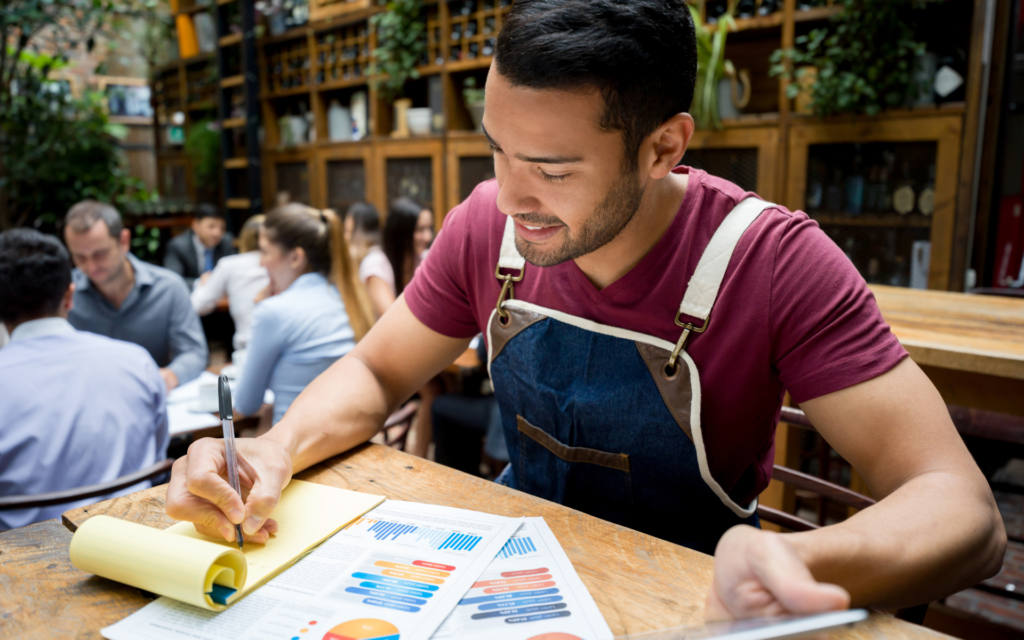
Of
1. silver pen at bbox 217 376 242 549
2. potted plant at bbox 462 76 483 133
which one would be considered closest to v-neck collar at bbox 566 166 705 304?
silver pen at bbox 217 376 242 549

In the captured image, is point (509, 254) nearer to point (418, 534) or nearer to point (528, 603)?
point (418, 534)

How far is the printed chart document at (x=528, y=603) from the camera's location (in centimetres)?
67

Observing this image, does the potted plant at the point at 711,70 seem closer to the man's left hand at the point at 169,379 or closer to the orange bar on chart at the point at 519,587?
the man's left hand at the point at 169,379

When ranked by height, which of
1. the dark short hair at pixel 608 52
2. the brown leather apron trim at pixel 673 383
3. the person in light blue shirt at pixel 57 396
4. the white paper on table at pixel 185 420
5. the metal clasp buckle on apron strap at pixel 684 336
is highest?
the dark short hair at pixel 608 52

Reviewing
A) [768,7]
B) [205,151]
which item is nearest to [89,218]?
[768,7]

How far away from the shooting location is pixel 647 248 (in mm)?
1140

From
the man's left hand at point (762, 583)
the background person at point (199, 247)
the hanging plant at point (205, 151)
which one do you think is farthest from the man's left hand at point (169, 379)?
the hanging plant at point (205, 151)

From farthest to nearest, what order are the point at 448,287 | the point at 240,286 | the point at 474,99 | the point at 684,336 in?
1. the point at 474,99
2. the point at 240,286
3. the point at 448,287
4. the point at 684,336

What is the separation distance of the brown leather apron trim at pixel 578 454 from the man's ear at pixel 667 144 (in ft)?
1.49

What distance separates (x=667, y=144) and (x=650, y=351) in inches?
12.7

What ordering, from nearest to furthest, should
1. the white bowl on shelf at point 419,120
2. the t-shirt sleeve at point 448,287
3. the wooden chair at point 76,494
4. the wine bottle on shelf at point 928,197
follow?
the t-shirt sleeve at point 448,287
the wooden chair at point 76,494
the wine bottle on shelf at point 928,197
the white bowl on shelf at point 419,120

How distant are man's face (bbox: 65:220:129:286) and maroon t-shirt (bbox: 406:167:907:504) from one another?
2.48 metres

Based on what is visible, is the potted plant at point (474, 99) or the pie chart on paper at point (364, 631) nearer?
the pie chart on paper at point (364, 631)

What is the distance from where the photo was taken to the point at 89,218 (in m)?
2.99
